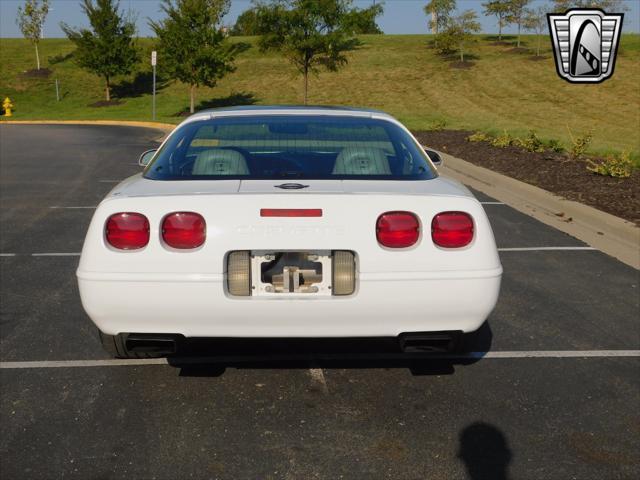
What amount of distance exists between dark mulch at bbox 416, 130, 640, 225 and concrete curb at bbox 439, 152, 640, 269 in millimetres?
303

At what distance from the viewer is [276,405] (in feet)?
12.6

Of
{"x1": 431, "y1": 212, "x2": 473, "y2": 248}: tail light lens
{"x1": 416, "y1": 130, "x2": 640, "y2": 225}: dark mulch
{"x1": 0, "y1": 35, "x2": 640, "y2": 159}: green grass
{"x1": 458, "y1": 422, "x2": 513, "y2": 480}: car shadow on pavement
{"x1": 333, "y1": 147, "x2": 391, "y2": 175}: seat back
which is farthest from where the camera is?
{"x1": 0, "y1": 35, "x2": 640, "y2": 159}: green grass

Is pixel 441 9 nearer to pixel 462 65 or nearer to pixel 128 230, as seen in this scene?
pixel 462 65

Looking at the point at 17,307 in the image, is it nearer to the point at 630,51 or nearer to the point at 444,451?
the point at 444,451

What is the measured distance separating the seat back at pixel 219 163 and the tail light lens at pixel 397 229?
3.64 ft

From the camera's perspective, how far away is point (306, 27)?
38500 mm

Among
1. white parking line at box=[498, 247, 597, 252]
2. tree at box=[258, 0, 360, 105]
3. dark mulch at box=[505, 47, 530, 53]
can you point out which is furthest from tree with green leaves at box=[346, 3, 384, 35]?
white parking line at box=[498, 247, 597, 252]

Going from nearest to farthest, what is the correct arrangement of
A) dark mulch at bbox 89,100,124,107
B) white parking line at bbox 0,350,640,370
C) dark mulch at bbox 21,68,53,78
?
white parking line at bbox 0,350,640,370 → dark mulch at bbox 89,100,124,107 → dark mulch at bbox 21,68,53,78

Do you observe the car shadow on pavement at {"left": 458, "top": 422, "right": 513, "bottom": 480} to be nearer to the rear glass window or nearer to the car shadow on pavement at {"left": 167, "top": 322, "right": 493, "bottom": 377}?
the car shadow on pavement at {"left": 167, "top": 322, "right": 493, "bottom": 377}

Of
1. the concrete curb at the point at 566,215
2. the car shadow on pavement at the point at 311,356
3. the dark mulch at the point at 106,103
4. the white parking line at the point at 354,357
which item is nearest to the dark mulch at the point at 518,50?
the dark mulch at the point at 106,103

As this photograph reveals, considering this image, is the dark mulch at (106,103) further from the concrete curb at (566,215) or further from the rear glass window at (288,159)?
the rear glass window at (288,159)

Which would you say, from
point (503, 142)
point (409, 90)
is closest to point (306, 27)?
point (409, 90)

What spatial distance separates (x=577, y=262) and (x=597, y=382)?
3.24m

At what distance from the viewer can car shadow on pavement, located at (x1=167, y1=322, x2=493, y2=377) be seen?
173 inches
